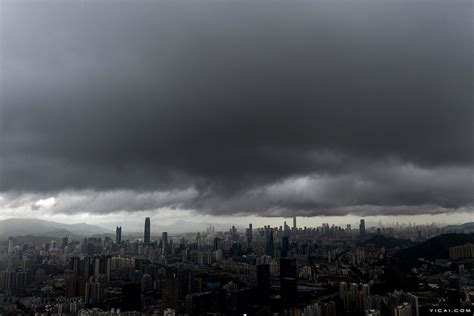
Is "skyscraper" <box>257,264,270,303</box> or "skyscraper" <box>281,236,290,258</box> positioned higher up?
"skyscraper" <box>281,236,290,258</box>

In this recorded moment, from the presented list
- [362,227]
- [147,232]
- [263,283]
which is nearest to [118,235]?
[147,232]

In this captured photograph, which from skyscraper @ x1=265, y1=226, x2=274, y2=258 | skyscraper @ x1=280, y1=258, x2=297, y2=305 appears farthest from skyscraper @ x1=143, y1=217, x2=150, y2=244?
skyscraper @ x1=280, y1=258, x2=297, y2=305

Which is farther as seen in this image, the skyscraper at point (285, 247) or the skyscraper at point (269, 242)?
the skyscraper at point (269, 242)

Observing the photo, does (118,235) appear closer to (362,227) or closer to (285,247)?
(285,247)

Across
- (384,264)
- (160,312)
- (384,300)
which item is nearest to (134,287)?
(160,312)

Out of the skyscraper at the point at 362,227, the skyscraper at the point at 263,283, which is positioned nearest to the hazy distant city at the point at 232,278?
the skyscraper at the point at 263,283

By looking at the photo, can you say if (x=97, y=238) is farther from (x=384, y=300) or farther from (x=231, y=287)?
(x=384, y=300)

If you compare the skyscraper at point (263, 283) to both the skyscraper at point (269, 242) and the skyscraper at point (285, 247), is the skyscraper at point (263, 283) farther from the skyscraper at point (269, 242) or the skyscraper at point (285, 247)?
the skyscraper at point (269, 242)

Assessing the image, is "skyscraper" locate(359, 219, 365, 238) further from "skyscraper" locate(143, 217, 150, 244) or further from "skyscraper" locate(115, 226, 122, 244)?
"skyscraper" locate(115, 226, 122, 244)

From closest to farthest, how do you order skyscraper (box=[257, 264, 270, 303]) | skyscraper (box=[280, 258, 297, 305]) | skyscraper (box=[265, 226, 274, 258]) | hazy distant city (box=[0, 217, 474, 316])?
hazy distant city (box=[0, 217, 474, 316])
skyscraper (box=[280, 258, 297, 305])
skyscraper (box=[257, 264, 270, 303])
skyscraper (box=[265, 226, 274, 258])

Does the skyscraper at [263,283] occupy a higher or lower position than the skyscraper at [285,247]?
lower

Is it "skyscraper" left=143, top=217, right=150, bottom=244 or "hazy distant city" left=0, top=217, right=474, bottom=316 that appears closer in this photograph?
"hazy distant city" left=0, top=217, right=474, bottom=316
